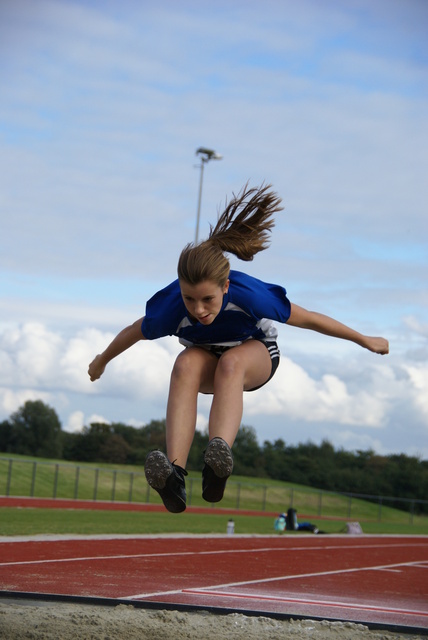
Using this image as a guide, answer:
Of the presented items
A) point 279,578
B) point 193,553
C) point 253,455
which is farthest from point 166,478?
point 253,455

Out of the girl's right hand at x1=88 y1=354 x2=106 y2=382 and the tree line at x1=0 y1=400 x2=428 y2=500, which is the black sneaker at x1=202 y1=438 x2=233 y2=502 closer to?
the girl's right hand at x1=88 y1=354 x2=106 y2=382

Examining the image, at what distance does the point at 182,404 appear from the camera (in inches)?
200

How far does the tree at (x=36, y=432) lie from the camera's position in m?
61.3

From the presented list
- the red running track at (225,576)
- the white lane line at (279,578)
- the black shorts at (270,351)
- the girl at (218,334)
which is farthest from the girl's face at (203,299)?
the white lane line at (279,578)

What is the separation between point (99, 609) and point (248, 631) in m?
1.39

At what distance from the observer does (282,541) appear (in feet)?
60.9

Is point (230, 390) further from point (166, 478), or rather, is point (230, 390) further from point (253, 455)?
point (253, 455)

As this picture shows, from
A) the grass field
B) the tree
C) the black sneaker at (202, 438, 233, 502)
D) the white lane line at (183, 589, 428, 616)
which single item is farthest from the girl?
the tree

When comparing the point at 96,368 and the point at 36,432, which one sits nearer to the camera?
the point at 96,368

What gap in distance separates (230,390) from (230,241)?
0.97 m

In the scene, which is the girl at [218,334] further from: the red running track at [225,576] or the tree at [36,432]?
the tree at [36,432]

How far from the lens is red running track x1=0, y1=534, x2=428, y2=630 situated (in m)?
7.54

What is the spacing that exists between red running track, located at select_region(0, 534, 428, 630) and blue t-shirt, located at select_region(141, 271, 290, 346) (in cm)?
252

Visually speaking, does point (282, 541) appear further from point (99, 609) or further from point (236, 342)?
point (236, 342)
